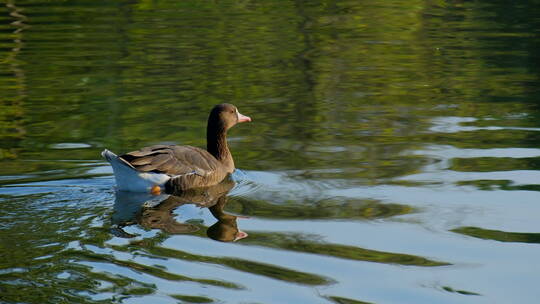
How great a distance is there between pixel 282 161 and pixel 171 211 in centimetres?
233

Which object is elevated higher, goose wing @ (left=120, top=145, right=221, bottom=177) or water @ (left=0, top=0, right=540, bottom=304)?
goose wing @ (left=120, top=145, right=221, bottom=177)

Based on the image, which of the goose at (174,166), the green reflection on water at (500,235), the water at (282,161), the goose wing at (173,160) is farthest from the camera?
the goose wing at (173,160)

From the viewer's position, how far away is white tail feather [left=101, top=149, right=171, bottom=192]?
34.8 ft

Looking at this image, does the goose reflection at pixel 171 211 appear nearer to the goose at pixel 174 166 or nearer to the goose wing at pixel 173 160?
the goose at pixel 174 166

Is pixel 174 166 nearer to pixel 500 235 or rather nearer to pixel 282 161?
pixel 282 161

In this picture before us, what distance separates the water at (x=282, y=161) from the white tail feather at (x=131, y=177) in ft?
0.53

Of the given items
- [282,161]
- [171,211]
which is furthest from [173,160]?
[282,161]

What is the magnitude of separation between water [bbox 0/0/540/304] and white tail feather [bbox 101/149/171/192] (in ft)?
0.53

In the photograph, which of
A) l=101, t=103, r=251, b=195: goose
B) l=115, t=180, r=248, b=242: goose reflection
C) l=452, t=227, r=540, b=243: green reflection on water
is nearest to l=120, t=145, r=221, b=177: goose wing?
l=101, t=103, r=251, b=195: goose

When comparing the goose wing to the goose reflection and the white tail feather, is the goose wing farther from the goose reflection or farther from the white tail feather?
the goose reflection

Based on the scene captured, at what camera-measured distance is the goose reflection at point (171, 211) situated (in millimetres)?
9359

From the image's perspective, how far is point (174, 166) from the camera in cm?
1123

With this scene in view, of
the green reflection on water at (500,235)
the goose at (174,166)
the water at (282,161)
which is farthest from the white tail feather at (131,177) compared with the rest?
the green reflection on water at (500,235)

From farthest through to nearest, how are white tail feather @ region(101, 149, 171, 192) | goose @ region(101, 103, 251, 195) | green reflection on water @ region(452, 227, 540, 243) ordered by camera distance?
goose @ region(101, 103, 251, 195) < white tail feather @ region(101, 149, 171, 192) < green reflection on water @ region(452, 227, 540, 243)
